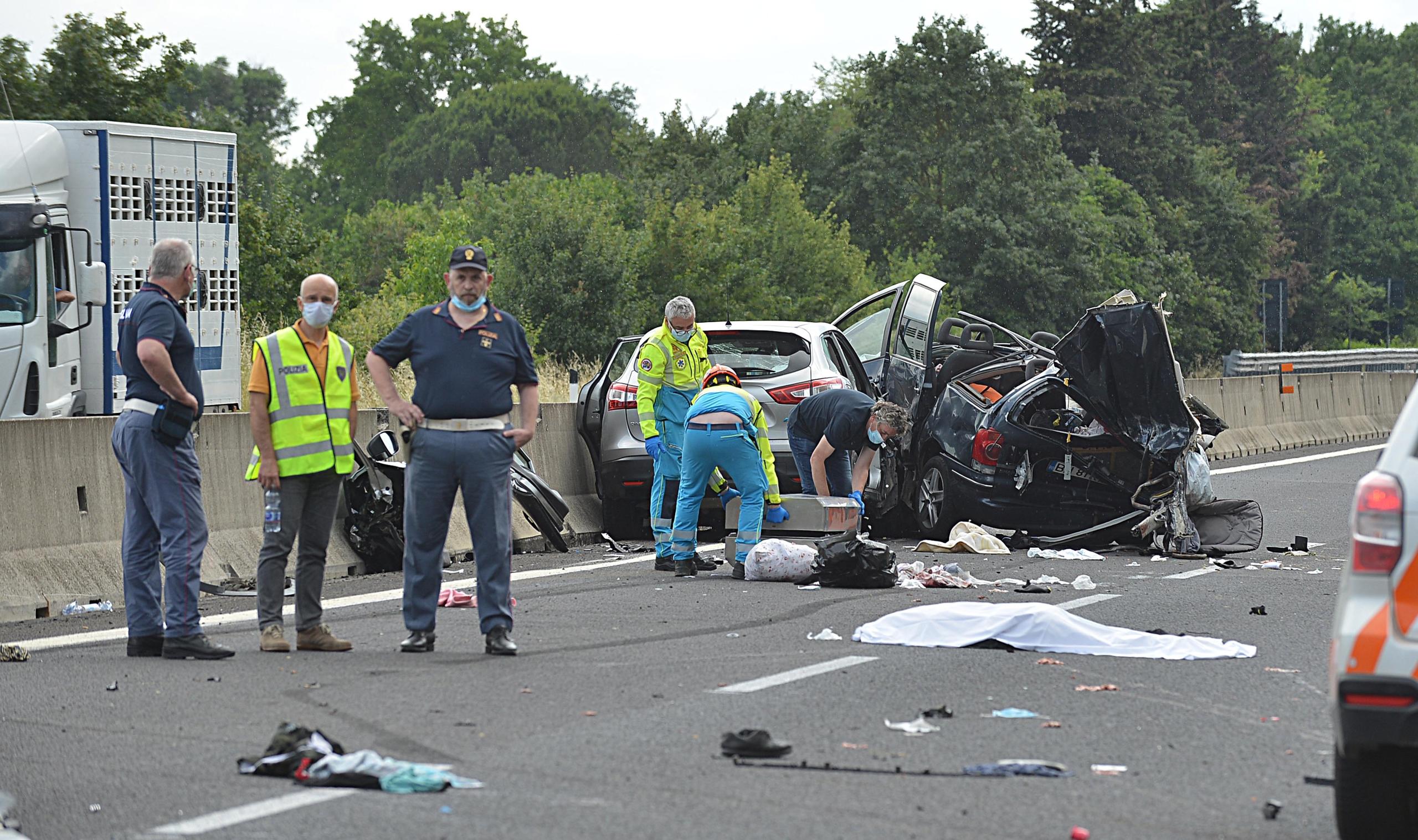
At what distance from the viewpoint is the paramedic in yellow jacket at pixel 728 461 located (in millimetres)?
11984

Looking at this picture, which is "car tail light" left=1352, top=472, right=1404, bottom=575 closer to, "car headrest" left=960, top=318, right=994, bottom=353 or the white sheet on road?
the white sheet on road

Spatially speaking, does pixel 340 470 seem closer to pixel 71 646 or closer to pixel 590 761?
pixel 71 646

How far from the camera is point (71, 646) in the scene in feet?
29.9

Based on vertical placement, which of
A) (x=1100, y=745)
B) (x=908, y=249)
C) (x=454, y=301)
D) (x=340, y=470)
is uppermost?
(x=908, y=249)

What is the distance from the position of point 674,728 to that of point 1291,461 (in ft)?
69.3

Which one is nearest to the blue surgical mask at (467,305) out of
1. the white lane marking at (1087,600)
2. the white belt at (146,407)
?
the white belt at (146,407)

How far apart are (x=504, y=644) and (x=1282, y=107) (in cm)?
9021

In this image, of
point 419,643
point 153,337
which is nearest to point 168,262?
point 153,337

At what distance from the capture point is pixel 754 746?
6.23 metres

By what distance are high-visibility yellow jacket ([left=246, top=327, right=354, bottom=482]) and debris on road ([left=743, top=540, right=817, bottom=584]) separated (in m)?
3.80

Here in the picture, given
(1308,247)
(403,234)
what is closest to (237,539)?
(403,234)

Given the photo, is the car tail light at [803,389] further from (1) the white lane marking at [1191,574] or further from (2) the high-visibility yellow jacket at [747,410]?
(1) the white lane marking at [1191,574]

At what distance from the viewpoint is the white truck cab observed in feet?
51.1

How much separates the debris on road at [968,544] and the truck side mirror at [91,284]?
24.9 ft
